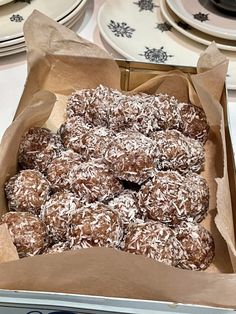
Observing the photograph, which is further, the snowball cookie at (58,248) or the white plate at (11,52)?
the white plate at (11,52)

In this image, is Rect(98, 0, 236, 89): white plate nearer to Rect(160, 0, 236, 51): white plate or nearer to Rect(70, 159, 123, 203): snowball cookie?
Rect(160, 0, 236, 51): white plate

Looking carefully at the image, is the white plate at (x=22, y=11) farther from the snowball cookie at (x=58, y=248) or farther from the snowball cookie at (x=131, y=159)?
the snowball cookie at (x=58, y=248)

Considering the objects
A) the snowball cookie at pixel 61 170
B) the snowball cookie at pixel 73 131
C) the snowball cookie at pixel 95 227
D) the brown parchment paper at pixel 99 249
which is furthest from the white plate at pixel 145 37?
the snowball cookie at pixel 95 227

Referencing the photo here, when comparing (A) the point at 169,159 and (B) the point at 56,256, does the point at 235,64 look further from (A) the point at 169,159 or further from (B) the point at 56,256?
(B) the point at 56,256

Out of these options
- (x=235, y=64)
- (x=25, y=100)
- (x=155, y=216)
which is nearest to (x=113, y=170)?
(x=155, y=216)

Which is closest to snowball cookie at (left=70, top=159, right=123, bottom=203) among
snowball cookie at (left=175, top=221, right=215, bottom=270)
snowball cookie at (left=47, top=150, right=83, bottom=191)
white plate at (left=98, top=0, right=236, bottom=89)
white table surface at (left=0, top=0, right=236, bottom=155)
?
snowball cookie at (left=47, top=150, right=83, bottom=191)

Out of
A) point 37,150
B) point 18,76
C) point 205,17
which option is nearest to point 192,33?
point 205,17
